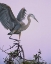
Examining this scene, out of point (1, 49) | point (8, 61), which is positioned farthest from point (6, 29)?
point (8, 61)

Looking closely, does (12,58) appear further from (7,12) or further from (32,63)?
(7,12)

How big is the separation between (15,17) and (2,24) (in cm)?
12

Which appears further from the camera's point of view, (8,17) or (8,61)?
(8,17)

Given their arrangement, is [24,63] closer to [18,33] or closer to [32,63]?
[32,63]

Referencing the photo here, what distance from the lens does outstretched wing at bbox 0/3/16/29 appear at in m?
1.86

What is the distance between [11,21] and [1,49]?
259 mm

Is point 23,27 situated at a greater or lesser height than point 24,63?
greater

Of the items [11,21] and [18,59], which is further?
[11,21]

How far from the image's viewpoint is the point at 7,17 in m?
1.90

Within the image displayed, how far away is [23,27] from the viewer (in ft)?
6.30

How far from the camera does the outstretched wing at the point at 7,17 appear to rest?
1.86 metres

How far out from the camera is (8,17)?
1900 mm

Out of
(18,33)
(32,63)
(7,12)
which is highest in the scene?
(7,12)

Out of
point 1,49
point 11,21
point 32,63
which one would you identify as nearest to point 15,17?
point 11,21
